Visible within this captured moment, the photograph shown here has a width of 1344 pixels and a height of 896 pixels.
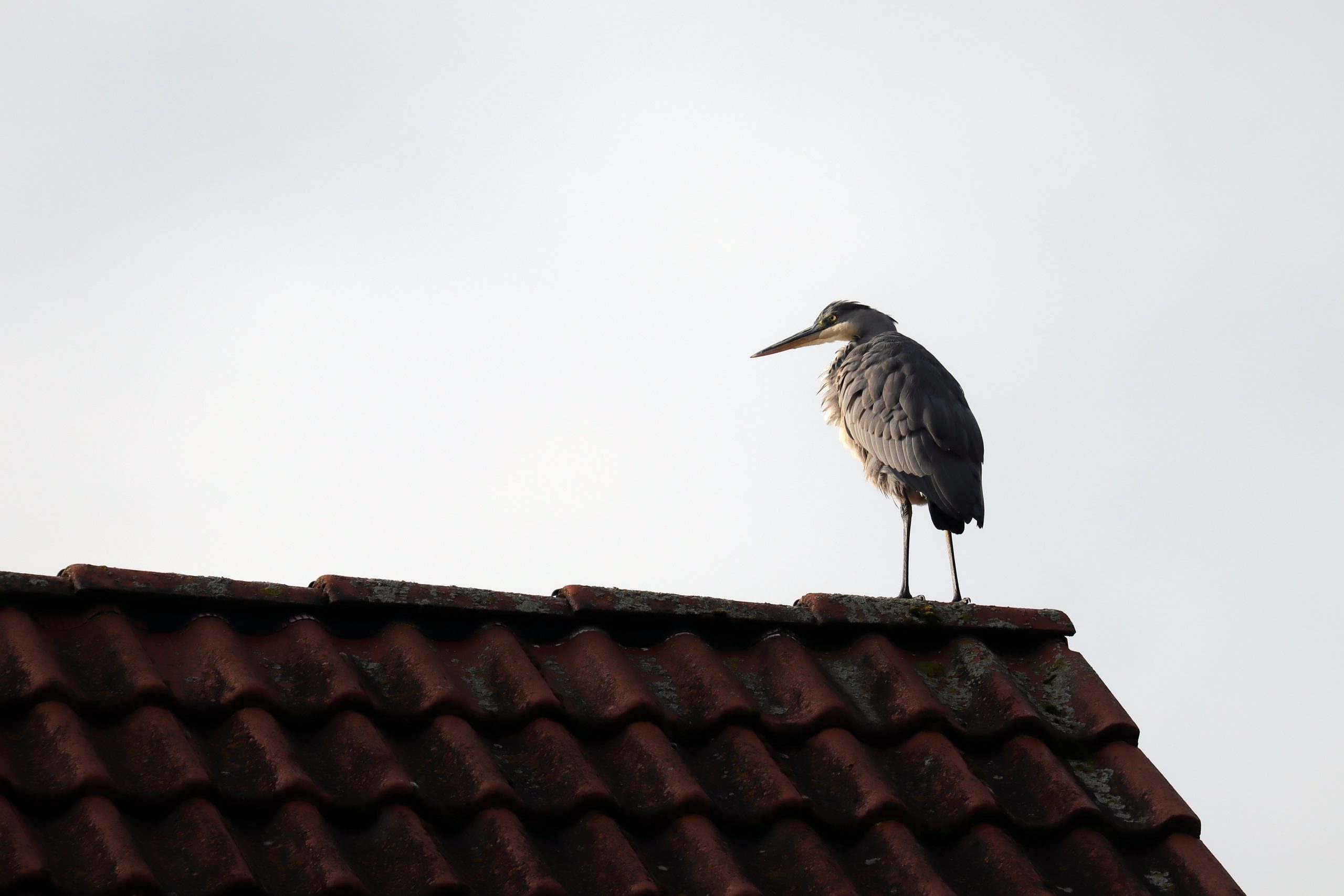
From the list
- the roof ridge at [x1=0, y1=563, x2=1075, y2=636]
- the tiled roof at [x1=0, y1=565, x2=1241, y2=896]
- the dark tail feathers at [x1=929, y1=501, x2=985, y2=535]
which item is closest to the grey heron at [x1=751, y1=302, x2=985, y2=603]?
the dark tail feathers at [x1=929, y1=501, x2=985, y2=535]

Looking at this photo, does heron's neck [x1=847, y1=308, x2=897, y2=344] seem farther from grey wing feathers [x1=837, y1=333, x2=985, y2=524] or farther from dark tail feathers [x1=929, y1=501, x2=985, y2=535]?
dark tail feathers [x1=929, y1=501, x2=985, y2=535]

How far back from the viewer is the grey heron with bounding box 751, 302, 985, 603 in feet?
21.9

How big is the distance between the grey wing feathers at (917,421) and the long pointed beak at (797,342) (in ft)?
4.00

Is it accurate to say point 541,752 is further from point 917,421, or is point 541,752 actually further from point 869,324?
point 869,324

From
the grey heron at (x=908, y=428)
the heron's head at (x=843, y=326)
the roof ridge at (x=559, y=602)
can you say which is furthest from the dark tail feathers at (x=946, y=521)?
the roof ridge at (x=559, y=602)

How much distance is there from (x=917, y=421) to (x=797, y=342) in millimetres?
2093

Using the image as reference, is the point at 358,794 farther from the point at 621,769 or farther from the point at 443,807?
the point at 621,769

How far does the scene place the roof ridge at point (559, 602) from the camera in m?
2.84

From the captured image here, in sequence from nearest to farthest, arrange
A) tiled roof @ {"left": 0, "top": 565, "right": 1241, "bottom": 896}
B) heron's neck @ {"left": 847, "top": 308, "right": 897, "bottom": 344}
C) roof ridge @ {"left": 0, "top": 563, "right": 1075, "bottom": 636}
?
tiled roof @ {"left": 0, "top": 565, "right": 1241, "bottom": 896}
roof ridge @ {"left": 0, "top": 563, "right": 1075, "bottom": 636}
heron's neck @ {"left": 847, "top": 308, "right": 897, "bottom": 344}

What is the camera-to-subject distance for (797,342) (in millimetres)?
8766

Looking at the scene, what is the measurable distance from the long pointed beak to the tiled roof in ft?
17.7

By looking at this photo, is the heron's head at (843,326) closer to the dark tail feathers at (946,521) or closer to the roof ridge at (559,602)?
the dark tail feathers at (946,521)

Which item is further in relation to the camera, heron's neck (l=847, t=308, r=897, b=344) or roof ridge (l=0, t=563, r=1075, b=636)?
heron's neck (l=847, t=308, r=897, b=344)

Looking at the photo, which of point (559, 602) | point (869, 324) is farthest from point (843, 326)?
point (559, 602)
